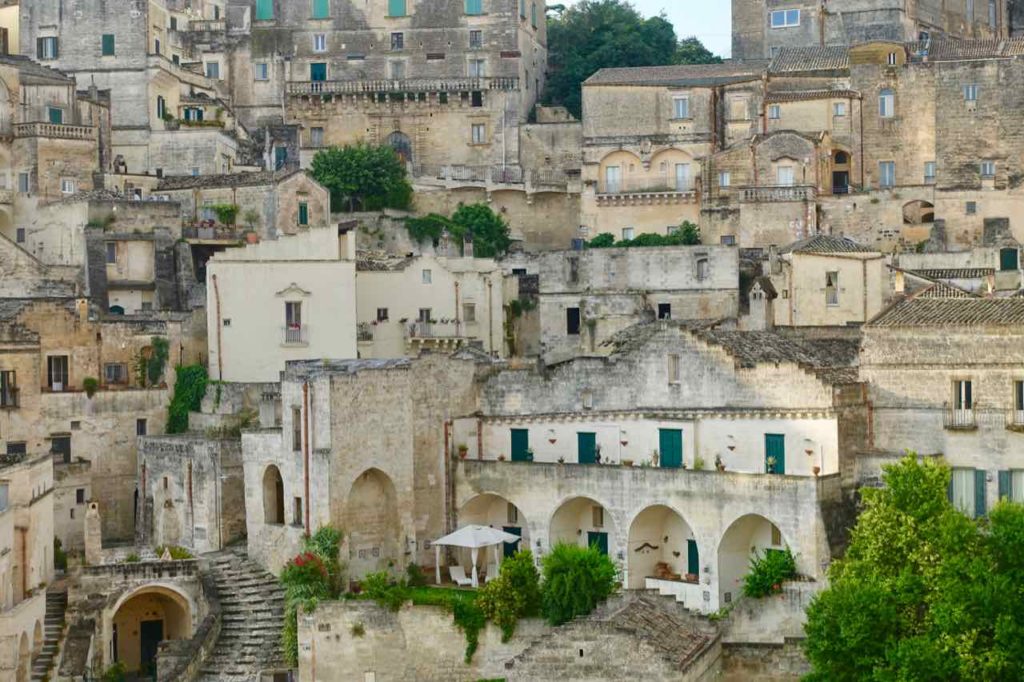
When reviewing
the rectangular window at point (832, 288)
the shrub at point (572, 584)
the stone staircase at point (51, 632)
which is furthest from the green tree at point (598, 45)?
the shrub at point (572, 584)

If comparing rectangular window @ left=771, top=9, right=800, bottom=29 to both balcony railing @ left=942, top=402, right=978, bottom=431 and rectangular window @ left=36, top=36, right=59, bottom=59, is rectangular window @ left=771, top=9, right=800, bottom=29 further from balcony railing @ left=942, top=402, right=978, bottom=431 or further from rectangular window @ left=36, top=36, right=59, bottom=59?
balcony railing @ left=942, top=402, right=978, bottom=431

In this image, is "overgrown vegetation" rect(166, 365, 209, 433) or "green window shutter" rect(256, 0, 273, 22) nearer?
"overgrown vegetation" rect(166, 365, 209, 433)

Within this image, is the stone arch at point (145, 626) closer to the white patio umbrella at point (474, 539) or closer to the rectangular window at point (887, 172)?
the white patio umbrella at point (474, 539)

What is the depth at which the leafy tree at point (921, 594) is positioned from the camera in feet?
139

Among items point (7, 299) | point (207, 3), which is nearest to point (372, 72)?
point (207, 3)

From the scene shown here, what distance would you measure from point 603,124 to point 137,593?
31622 millimetres

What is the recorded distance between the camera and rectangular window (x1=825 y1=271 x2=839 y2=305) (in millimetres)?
65438

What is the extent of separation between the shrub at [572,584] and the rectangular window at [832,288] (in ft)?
60.2

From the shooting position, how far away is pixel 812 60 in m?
82.2

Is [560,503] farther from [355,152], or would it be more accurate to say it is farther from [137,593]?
[355,152]

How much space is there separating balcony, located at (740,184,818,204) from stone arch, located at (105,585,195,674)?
89.9ft

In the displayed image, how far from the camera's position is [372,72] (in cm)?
8719

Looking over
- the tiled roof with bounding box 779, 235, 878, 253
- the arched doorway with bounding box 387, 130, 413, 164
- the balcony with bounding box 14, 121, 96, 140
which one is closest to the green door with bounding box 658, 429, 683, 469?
the tiled roof with bounding box 779, 235, 878, 253

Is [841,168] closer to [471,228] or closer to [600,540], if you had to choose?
[471,228]
